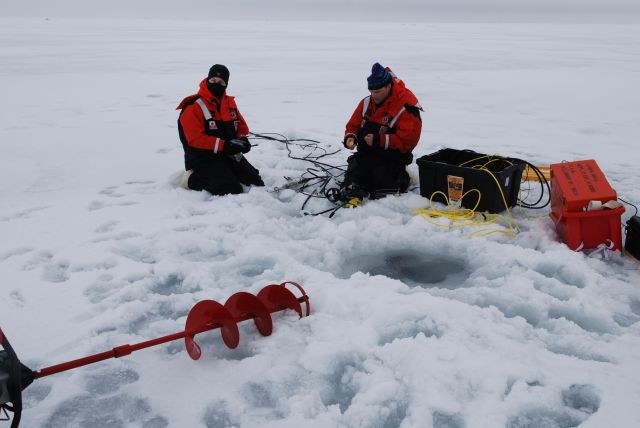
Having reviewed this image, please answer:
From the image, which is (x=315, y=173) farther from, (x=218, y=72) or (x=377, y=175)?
(x=218, y=72)

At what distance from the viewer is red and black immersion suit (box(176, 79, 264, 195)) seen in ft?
14.0

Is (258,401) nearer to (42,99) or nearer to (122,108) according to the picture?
(122,108)

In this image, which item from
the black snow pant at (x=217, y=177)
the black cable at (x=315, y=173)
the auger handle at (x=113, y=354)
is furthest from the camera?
the black snow pant at (x=217, y=177)

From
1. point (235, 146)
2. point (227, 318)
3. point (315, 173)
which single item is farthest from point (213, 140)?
point (227, 318)

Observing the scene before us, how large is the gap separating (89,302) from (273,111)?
5.87m

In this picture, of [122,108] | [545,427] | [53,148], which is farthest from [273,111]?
[545,427]

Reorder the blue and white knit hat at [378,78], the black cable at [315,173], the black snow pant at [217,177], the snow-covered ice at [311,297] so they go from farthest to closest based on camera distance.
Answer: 1. the black snow pant at [217,177]
2. the black cable at [315,173]
3. the blue and white knit hat at [378,78]
4. the snow-covered ice at [311,297]

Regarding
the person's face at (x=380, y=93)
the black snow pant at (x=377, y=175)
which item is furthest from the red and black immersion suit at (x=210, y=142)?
the person's face at (x=380, y=93)

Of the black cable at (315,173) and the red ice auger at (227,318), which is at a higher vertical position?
the black cable at (315,173)

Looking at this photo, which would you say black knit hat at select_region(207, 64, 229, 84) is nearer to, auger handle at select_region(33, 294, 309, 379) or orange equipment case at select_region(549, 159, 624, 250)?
auger handle at select_region(33, 294, 309, 379)

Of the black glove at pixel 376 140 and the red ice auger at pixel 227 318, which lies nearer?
the red ice auger at pixel 227 318

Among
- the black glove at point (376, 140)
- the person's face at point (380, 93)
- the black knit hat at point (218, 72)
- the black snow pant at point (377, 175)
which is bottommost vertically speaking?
the black snow pant at point (377, 175)

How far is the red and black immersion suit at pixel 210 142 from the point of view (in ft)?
14.0

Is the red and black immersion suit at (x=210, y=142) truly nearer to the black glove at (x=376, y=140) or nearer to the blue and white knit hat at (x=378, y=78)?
the black glove at (x=376, y=140)
